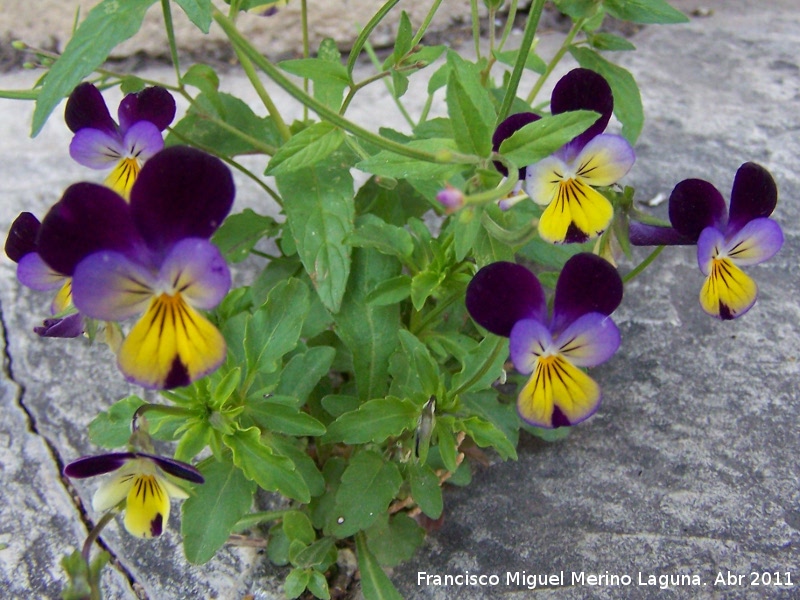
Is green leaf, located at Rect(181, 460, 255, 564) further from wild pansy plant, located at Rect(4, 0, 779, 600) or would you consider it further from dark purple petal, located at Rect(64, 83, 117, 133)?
dark purple petal, located at Rect(64, 83, 117, 133)

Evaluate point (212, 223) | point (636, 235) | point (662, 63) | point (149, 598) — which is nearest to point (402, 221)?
point (636, 235)

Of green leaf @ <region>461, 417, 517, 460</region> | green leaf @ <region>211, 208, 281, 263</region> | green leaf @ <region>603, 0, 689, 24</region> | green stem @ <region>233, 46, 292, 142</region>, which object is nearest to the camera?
green leaf @ <region>461, 417, 517, 460</region>

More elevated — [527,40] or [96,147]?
[527,40]

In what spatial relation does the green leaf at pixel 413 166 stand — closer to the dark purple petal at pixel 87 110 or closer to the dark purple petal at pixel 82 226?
the dark purple petal at pixel 82 226

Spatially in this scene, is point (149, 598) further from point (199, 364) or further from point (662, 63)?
point (662, 63)

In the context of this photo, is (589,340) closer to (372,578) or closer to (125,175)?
(372,578)

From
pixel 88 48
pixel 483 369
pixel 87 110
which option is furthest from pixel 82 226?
pixel 483 369

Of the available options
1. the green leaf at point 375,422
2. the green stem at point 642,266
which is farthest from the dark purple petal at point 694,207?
the green leaf at point 375,422

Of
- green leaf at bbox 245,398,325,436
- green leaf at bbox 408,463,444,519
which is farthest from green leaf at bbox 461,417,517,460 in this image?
green leaf at bbox 245,398,325,436
